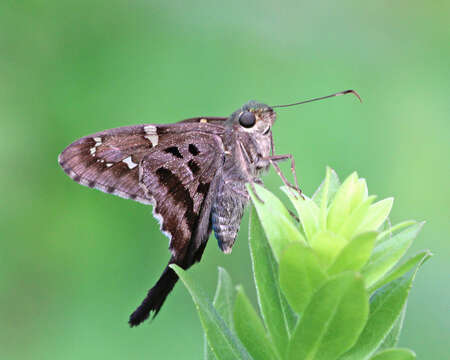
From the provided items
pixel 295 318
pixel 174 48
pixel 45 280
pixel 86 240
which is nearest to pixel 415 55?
pixel 174 48

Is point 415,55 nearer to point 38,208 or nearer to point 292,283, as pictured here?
point 38,208

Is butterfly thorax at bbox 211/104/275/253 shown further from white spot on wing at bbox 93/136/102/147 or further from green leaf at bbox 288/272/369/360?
green leaf at bbox 288/272/369/360

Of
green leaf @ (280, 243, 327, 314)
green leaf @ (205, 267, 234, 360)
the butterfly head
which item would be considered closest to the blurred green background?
the butterfly head

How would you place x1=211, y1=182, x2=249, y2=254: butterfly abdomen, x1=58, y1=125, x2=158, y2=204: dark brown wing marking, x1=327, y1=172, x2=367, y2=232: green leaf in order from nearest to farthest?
x1=327, y1=172, x2=367, y2=232: green leaf < x1=211, y1=182, x2=249, y2=254: butterfly abdomen < x1=58, y1=125, x2=158, y2=204: dark brown wing marking

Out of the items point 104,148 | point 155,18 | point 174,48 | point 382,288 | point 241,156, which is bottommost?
point 382,288

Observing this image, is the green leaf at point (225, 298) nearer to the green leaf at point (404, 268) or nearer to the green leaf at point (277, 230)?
the green leaf at point (277, 230)

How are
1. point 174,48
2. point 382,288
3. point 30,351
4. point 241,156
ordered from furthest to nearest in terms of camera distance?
point 174,48, point 30,351, point 241,156, point 382,288
